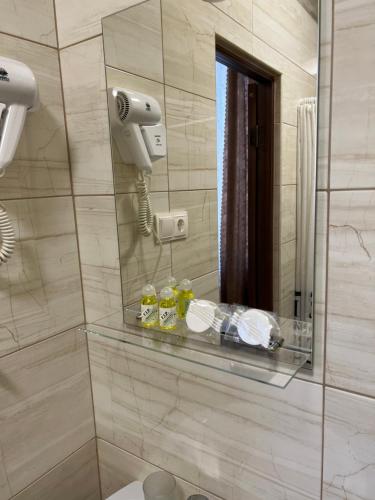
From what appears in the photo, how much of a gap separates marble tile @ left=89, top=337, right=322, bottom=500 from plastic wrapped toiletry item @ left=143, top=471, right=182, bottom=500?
0.03 metres

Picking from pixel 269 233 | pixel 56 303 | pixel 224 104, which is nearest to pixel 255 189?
pixel 269 233

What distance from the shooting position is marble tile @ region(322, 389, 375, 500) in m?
0.67

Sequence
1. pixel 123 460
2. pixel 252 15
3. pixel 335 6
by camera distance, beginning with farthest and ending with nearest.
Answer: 1. pixel 123 460
2. pixel 252 15
3. pixel 335 6

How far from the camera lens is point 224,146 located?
0.80 m

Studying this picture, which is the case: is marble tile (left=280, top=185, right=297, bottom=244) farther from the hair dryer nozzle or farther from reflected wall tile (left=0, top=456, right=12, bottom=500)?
reflected wall tile (left=0, top=456, right=12, bottom=500)

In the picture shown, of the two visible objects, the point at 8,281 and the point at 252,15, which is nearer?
the point at 252,15

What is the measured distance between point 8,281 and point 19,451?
0.44 m

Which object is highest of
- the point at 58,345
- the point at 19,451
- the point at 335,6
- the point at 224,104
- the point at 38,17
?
the point at 38,17

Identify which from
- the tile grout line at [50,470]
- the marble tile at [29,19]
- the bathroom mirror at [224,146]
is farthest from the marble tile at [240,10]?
the tile grout line at [50,470]

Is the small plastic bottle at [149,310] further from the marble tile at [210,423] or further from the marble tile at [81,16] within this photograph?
the marble tile at [81,16]

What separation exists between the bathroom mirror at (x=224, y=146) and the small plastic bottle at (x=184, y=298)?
17 mm

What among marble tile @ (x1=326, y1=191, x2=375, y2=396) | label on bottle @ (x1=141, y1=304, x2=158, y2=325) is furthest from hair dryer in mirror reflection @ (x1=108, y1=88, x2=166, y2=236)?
marble tile @ (x1=326, y1=191, x2=375, y2=396)

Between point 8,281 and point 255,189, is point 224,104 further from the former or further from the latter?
point 8,281

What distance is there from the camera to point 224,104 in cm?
78
